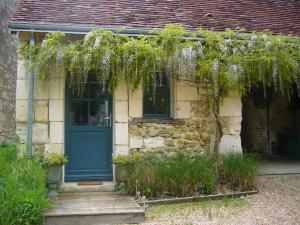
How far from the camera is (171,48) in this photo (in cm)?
588

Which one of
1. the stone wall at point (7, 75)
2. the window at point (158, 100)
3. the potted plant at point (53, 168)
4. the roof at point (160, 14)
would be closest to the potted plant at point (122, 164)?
the potted plant at point (53, 168)

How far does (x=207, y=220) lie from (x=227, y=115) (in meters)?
2.45

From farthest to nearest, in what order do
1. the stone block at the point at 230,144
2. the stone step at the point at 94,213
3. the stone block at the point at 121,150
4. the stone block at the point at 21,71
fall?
the stone block at the point at 230,144, the stone block at the point at 121,150, the stone block at the point at 21,71, the stone step at the point at 94,213

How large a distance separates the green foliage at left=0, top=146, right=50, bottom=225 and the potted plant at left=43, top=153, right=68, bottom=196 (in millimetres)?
675

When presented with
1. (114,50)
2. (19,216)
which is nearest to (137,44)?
(114,50)

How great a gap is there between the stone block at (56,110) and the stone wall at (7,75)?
0.73 meters

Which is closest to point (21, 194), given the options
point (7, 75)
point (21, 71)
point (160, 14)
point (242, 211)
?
point (21, 71)

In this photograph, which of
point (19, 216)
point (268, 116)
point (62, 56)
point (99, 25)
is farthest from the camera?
point (268, 116)

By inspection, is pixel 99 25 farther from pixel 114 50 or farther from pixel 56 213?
pixel 56 213

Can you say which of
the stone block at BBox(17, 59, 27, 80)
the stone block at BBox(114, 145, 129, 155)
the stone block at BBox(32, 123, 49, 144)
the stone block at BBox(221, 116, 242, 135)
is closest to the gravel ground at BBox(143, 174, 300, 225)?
the stone block at BBox(221, 116, 242, 135)

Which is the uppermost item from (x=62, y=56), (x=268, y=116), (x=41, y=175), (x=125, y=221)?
(x=62, y=56)

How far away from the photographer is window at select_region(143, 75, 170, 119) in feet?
21.1

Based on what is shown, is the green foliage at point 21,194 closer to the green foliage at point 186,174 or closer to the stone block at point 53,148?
the stone block at point 53,148

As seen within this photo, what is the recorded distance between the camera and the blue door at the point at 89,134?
20.2 ft
